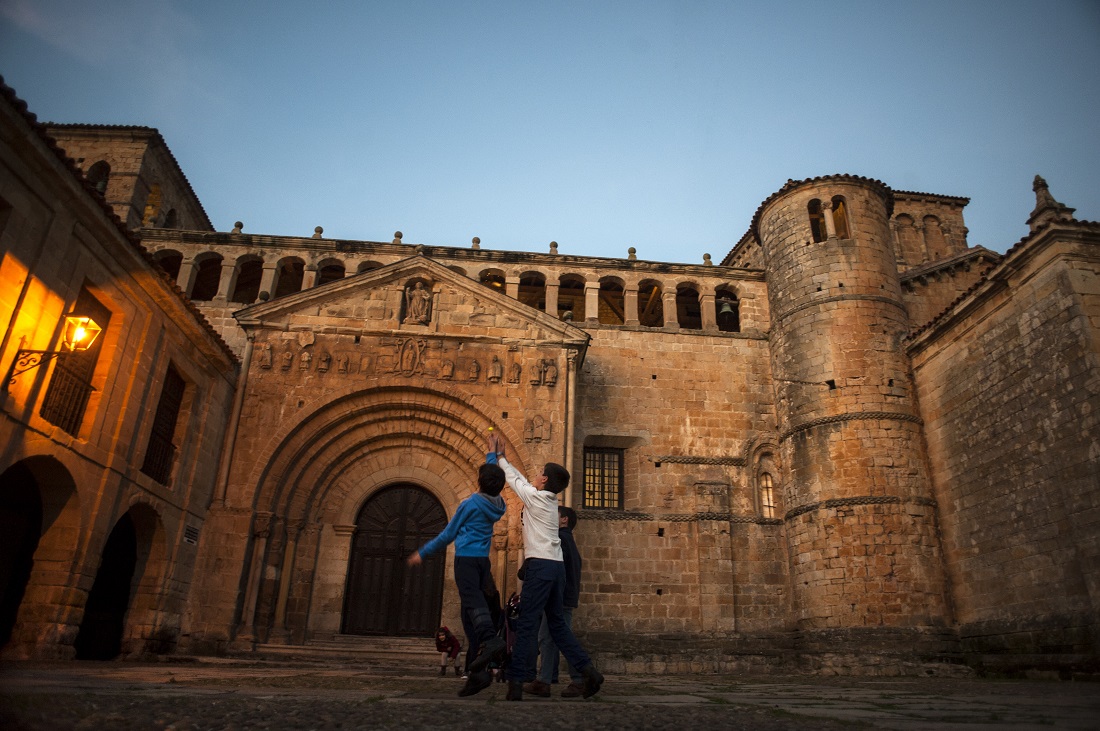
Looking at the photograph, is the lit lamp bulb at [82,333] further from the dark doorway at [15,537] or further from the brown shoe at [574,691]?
the brown shoe at [574,691]

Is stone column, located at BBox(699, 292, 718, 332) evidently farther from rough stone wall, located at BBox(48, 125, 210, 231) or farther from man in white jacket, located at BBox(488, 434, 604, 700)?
rough stone wall, located at BBox(48, 125, 210, 231)

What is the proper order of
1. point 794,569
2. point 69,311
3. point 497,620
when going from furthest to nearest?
point 794,569
point 69,311
point 497,620

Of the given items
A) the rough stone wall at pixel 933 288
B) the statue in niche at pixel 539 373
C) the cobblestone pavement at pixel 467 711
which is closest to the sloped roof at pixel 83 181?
the cobblestone pavement at pixel 467 711

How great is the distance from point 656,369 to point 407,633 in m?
8.99

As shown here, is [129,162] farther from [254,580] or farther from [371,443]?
[254,580]

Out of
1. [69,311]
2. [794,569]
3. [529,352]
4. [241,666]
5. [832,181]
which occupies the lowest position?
[241,666]

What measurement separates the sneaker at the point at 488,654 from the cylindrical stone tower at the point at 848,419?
37.5 feet

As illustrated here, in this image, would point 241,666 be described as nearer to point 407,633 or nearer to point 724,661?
point 407,633

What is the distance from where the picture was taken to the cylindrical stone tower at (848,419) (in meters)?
14.5

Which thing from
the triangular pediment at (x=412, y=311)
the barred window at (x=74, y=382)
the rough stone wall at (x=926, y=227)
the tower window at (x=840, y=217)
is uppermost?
the rough stone wall at (x=926, y=227)

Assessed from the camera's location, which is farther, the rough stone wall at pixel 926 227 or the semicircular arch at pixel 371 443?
the rough stone wall at pixel 926 227

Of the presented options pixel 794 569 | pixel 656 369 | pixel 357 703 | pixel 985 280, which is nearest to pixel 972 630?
pixel 794 569

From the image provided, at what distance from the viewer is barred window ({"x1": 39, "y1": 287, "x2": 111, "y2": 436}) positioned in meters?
9.95

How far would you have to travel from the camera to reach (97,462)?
1058 cm
